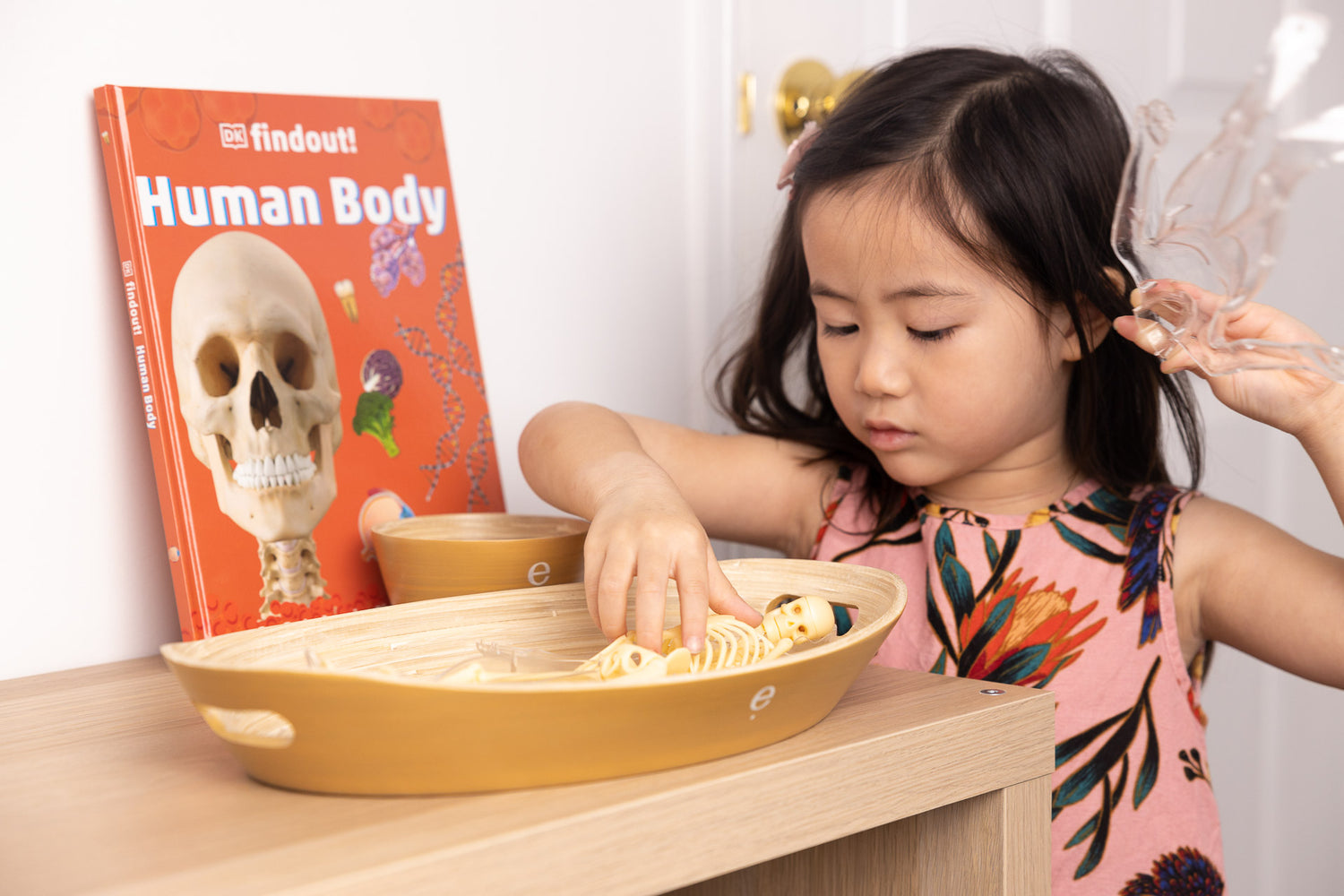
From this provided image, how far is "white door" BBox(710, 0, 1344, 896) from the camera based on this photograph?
1.12 metres

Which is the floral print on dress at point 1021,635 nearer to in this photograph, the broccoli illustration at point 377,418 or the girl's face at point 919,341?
the girl's face at point 919,341

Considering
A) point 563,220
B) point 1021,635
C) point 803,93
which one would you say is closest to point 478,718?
point 1021,635

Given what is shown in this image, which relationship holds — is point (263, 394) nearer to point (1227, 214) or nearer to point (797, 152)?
point (797, 152)

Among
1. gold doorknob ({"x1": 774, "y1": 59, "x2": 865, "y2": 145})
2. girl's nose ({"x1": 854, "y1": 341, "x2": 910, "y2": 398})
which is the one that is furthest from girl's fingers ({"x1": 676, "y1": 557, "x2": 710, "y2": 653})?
gold doorknob ({"x1": 774, "y1": 59, "x2": 865, "y2": 145})

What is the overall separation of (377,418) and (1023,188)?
50cm

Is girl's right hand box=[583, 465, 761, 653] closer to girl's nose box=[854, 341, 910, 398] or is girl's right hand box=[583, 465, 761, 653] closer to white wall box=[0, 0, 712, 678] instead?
girl's nose box=[854, 341, 910, 398]

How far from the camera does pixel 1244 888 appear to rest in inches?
54.9

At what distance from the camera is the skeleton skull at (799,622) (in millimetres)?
577

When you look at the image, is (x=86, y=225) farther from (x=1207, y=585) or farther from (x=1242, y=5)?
(x=1242, y=5)

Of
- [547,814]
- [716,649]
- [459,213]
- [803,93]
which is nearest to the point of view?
[547,814]

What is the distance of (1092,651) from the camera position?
0.85m

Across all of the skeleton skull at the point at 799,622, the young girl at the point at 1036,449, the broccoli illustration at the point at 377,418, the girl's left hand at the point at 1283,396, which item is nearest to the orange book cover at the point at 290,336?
the broccoli illustration at the point at 377,418

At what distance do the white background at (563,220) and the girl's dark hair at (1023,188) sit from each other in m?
0.10

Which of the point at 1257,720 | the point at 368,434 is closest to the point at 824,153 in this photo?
the point at 368,434
